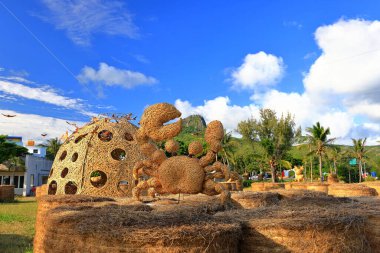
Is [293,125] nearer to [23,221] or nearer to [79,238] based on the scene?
[23,221]

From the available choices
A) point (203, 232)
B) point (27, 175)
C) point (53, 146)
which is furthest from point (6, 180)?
point (203, 232)

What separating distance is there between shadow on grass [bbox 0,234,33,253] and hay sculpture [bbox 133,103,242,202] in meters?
3.31

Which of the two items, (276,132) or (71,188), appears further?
(276,132)

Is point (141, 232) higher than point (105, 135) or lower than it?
lower

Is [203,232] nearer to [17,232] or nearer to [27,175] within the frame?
[17,232]

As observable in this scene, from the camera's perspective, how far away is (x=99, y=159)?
46.0 ft

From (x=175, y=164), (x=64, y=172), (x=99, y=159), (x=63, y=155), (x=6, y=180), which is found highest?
(x=63, y=155)

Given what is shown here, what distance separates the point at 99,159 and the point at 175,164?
26.4 ft

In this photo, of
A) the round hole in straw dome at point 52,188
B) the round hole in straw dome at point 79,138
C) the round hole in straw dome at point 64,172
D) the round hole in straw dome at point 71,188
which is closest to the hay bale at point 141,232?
the round hole in straw dome at point 71,188

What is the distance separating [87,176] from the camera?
1389 centimetres

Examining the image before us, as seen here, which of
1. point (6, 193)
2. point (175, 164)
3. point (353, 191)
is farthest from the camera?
point (6, 193)

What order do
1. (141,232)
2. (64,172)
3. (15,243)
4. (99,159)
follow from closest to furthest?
1. (141,232)
2. (15,243)
3. (99,159)
4. (64,172)

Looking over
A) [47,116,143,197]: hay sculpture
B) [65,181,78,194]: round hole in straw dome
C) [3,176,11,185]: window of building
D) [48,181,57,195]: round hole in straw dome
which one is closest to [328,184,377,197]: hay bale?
[47,116,143,197]: hay sculpture

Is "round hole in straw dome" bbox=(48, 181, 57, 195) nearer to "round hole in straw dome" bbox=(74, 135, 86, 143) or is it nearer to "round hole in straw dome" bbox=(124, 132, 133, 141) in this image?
"round hole in straw dome" bbox=(74, 135, 86, 143)
